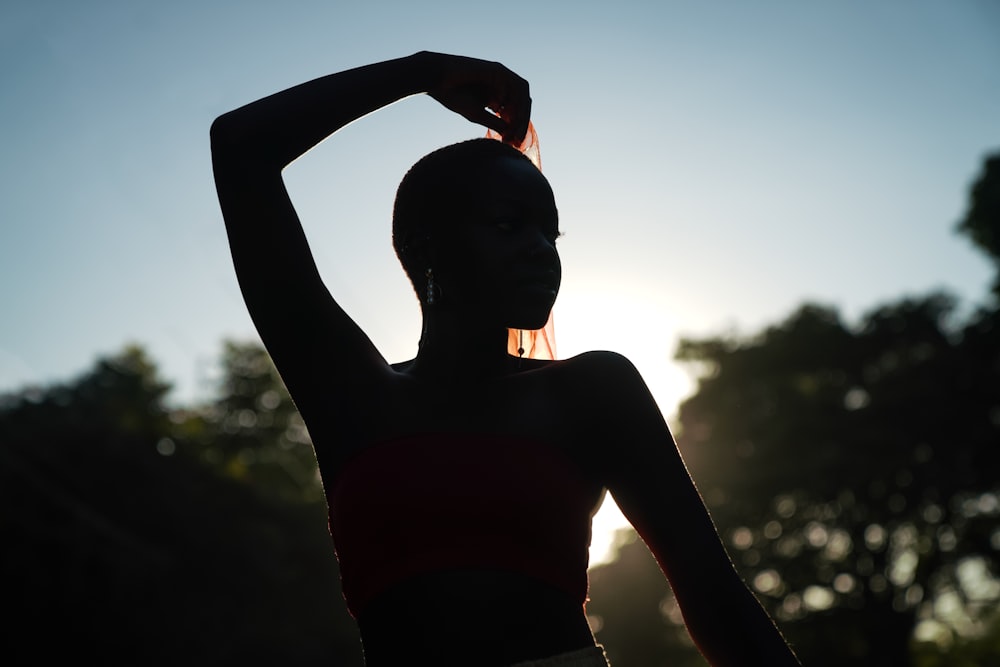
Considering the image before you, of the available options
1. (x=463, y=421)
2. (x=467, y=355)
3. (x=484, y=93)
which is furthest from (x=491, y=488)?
(x=484, y=93)

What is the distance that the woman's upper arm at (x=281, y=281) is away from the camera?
5.40ft

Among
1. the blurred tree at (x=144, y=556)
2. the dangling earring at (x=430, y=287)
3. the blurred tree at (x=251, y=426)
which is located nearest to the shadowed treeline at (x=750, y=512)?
the blurred tree at (x=144, y=556)

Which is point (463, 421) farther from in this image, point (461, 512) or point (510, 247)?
point (510, 247)

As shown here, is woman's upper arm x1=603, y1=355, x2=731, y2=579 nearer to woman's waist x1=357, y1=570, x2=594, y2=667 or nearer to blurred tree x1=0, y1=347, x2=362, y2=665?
woman's waist x1=357, y1=570, x2=594, y2=667

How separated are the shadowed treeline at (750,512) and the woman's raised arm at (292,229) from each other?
24797 millimetres

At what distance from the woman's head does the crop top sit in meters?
0.37

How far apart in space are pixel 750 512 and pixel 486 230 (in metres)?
28.7

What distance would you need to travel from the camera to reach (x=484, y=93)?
2.06m

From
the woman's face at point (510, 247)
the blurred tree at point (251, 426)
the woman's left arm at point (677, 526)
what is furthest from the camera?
the blurred tree at point (251, 426)

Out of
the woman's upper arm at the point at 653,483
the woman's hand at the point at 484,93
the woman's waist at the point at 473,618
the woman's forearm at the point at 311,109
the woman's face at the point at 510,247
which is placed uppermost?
the woman's hand at the point at 484,93

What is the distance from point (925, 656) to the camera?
35812 millimetres

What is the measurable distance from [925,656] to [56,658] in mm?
35791

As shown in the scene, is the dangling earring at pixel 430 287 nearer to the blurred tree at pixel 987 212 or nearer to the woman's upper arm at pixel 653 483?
the woman's upper arm at pixel 653 483

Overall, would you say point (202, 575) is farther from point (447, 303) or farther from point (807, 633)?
point (447, 303)
